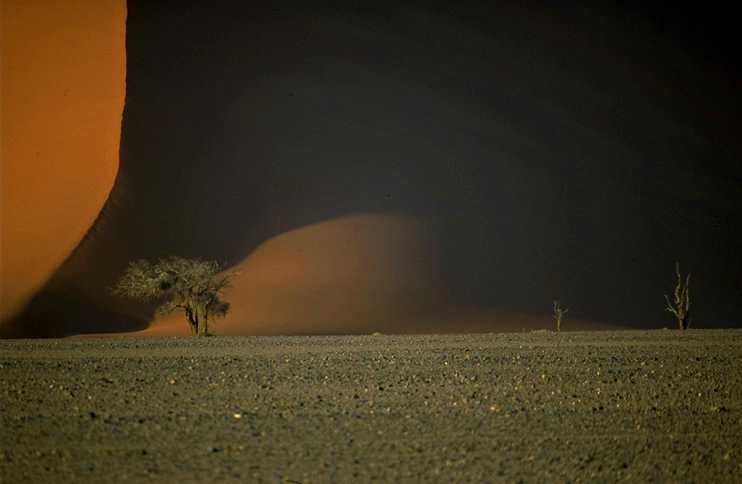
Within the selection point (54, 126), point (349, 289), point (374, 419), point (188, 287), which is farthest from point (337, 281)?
point (374, 419)

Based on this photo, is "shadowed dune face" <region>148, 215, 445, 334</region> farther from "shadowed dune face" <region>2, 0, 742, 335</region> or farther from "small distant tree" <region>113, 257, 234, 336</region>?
"small distant tree" <region>113, 257, 234, 336</region>

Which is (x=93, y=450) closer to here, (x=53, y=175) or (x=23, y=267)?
(x=23, y=267)

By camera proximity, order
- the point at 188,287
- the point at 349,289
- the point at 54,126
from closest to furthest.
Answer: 1. the point at 188,287
2. the point at 349,289
3. the point at 54,126

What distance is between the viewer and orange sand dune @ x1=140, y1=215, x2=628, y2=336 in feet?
99.8

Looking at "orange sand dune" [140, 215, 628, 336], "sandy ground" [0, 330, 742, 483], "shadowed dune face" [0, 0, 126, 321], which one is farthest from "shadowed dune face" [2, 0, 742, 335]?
"sandy ground" [0, 330, 742, 483]

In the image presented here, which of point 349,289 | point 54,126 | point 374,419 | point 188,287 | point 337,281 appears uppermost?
point 54,126

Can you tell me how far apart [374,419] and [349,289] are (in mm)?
24837

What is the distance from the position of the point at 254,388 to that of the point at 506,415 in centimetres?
307

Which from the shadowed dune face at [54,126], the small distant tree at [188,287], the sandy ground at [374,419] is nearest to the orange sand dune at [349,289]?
the small distant tree at [188,287]

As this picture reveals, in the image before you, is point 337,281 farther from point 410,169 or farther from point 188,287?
point 188,287

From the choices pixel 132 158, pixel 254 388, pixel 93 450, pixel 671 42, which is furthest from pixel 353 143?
pixel 93 450

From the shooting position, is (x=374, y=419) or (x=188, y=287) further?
(x=188, y=287)

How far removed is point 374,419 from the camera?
8.36m

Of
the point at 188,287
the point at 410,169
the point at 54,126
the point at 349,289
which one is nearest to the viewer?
the point at 188,287
